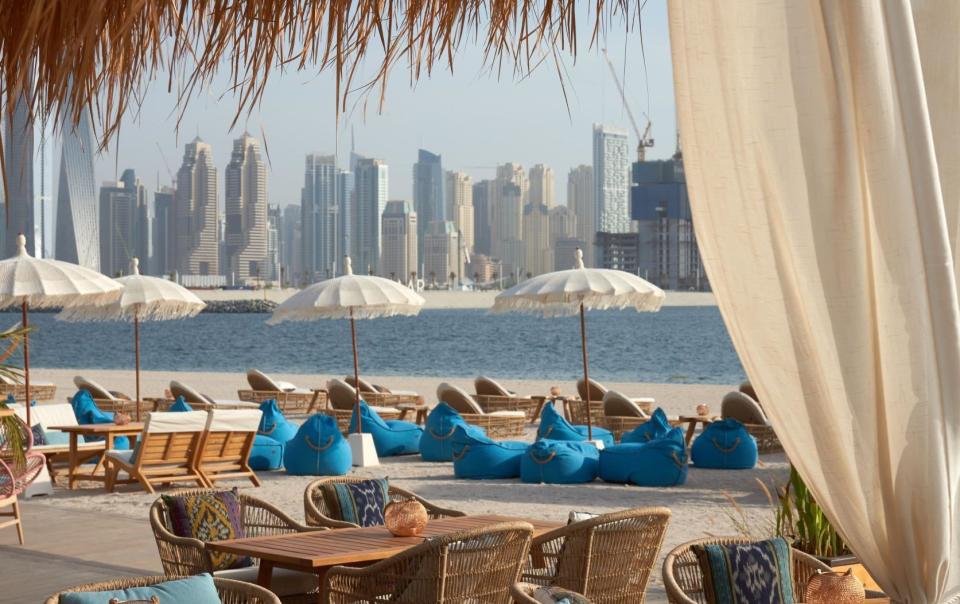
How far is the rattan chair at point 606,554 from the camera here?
17.2 feet

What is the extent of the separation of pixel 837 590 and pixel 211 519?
128 inches

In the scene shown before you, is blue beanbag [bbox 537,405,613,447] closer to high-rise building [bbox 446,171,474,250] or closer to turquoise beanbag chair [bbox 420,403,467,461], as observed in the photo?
turquoise beanbag chair [bbox 420,403,467,461]

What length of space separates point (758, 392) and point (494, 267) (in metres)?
144

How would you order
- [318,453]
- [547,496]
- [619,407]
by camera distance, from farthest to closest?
[619,407]
[318,453]
[547,496]

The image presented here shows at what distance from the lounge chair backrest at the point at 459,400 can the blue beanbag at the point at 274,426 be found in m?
2.34

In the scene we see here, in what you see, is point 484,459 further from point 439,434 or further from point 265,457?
point 265,457

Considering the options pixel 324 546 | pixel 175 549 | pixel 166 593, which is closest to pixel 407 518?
pixel 324 546

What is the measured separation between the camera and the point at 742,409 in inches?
567

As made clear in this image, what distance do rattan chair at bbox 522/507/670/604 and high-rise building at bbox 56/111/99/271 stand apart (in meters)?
2.14

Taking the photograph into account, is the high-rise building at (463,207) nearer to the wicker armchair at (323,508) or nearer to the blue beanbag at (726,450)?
the blue beanbag at (726,450)

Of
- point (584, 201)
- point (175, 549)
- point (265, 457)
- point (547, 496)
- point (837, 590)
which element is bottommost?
point (547, 496)

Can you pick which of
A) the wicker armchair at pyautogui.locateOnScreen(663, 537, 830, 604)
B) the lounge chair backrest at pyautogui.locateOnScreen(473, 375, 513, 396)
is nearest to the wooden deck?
the wicker armchair at pyautogui.locateOnScreen(663, 537, 830, 604)

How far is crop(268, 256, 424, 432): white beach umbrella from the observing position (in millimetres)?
14094

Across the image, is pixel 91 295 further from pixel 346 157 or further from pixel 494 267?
pixel 494 267
